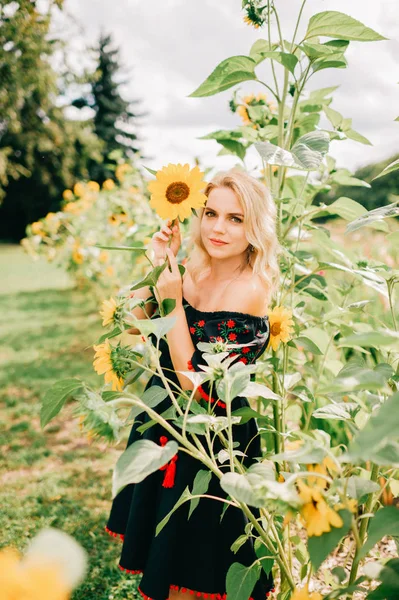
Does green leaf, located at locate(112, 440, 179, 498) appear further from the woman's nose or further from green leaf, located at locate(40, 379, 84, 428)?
the woman's nose

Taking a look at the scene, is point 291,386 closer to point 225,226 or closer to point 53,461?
point 225,226

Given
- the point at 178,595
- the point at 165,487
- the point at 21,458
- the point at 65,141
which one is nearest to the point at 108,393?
the point at 165,487

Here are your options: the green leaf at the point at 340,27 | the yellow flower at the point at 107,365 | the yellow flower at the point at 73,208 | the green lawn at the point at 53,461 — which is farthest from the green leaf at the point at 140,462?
the yellow flower at the point at 73,208

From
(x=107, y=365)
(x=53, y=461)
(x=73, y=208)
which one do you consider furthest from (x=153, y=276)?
(x=73, y=208)

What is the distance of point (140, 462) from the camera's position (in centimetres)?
64

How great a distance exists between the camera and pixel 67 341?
4.56 meters

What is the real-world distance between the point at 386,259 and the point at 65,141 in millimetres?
15356

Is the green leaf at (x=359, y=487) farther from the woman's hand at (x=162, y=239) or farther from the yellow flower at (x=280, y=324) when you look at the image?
the woman's hand at (x=162, y=239)

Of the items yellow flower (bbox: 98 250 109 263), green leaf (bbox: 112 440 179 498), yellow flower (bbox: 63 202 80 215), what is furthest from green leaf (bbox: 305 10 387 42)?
yellow flower (bbox: 63 202 80 215)

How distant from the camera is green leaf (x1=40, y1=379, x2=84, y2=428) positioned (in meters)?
0.73

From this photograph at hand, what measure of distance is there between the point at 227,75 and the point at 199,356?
0.61 m

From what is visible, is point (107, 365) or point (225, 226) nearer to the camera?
point (107, 365)

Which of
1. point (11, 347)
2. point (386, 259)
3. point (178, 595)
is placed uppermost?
point (386, 259)

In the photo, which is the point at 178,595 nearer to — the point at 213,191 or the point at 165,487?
the point at 165,487
